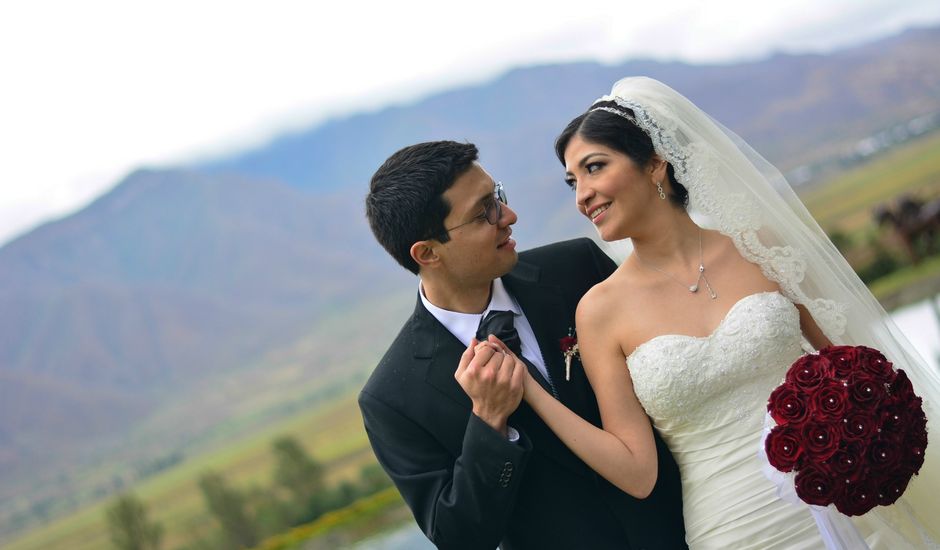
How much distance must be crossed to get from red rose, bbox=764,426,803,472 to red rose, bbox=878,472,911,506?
31cm

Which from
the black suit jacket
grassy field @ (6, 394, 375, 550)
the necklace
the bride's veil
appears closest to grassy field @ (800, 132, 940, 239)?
grassy field @ (6, 394, 375, 550)

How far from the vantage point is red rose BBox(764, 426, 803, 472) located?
3.39 meters

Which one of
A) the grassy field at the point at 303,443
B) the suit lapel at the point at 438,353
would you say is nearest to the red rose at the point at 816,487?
the suit lapel at the point at 438,353

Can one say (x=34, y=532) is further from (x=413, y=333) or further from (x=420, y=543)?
(x=413, y=333)

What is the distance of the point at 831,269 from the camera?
14.4 feet

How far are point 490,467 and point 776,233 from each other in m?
1.71

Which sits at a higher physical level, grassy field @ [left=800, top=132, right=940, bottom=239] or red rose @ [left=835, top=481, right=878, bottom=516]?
red rose @ [left=835, top=481, right=878, bottom=516]

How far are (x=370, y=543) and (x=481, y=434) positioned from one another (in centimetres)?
1255

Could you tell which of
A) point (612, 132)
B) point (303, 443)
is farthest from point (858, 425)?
point (303, 443)

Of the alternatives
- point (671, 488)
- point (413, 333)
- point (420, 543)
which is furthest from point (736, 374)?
point (420, 543)

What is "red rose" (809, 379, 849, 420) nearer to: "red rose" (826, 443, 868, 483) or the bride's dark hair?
"red rose" (826, 443, 868, 483)

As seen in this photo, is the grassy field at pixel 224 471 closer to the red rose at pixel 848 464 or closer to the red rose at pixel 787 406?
the red rose at pixel 787 406

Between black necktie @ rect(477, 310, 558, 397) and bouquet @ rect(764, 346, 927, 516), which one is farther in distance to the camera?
black necktie @ rect(477, 310, 558, 397)

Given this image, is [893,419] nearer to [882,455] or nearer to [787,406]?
[882,455]
